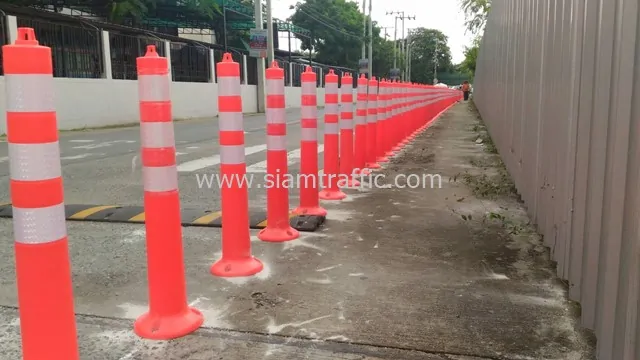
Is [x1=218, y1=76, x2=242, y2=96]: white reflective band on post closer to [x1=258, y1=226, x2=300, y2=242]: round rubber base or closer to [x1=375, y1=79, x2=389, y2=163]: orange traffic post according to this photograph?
[x1=258, y1=226, x2=300, y2=242]: round rubber base

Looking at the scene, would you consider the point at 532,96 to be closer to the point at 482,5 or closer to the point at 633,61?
the point at 633,61

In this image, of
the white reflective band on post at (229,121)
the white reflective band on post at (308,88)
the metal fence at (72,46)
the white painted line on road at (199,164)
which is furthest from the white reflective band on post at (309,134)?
the metal fence at (72,46)

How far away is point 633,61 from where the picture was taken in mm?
2277

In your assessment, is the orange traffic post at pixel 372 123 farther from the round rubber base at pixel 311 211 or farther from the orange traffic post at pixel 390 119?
the round rubber base at pixel 311 211

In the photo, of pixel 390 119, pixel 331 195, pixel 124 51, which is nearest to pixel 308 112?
pixel 331 195

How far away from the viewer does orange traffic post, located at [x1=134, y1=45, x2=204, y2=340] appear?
2674 millimetres

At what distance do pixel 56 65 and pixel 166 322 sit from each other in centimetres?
1599

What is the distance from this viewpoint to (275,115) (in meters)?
A: 4.20

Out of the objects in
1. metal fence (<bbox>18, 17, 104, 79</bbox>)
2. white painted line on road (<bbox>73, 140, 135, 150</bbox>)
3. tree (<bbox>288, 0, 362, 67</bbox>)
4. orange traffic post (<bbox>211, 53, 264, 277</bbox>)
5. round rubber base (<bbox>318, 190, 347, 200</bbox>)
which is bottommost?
round rubber base (<bbox>318, 190, 347, 200</bbox>)

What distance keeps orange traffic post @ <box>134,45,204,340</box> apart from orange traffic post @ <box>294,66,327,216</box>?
7.15ft

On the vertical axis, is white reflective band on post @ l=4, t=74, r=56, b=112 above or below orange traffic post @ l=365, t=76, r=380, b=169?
above

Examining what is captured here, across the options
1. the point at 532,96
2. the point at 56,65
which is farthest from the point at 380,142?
the point at 56,65

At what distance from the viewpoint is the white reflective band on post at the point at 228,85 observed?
340 cm

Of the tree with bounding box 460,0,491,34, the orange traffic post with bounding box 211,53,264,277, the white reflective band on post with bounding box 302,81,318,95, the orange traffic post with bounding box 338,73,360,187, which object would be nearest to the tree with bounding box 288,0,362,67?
the tree with bounding box 460,0,491,34
